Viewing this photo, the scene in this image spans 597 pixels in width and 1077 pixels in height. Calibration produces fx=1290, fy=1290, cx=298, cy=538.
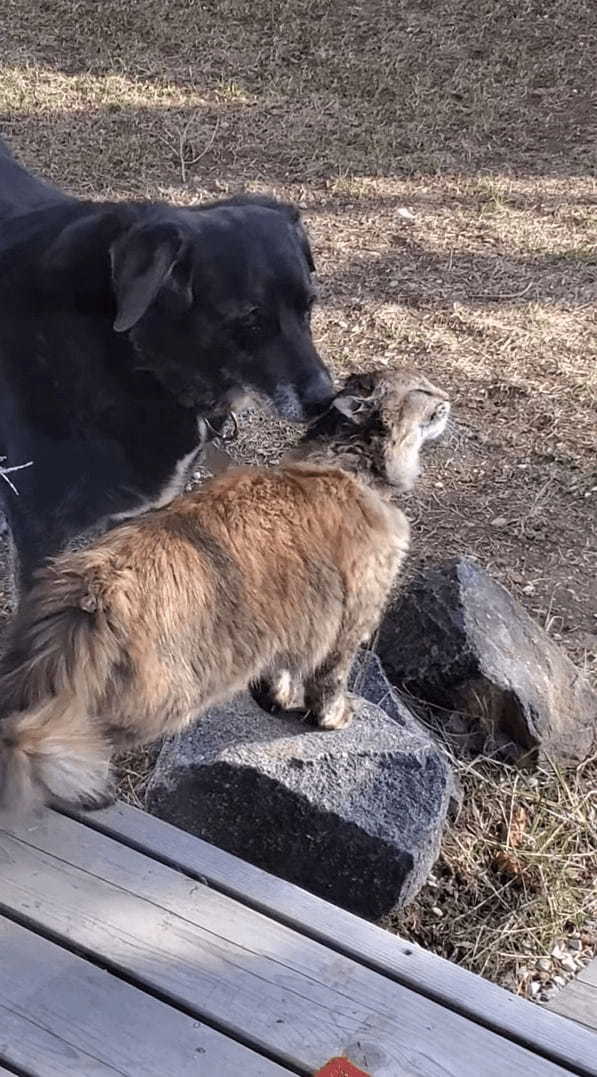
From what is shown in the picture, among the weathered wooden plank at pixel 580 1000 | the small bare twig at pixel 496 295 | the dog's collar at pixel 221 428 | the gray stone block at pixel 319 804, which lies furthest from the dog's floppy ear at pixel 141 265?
the small bare twig at pixel 496 295

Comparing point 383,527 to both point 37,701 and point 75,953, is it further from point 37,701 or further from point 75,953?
point 75,953

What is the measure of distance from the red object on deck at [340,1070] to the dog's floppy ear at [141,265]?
6.10 ft

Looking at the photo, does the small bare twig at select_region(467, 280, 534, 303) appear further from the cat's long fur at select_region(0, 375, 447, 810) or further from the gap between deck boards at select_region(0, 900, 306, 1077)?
the gap between deck boards at select_region(0, 900, 306, 1077)

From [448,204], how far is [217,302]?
422cm

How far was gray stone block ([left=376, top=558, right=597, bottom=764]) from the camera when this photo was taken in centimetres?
372

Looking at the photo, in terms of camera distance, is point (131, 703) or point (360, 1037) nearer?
point (360, 1037)

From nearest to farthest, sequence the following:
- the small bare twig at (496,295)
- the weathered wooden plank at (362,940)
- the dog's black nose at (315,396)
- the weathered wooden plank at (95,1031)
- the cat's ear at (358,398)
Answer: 1. the weathered wooden plank at (95,1031)
2. the weathered wooden plank at (362,940)
3. the cat's ear at (358,398)
4. the dog's black nose at (315,396)
5. the small bare twig at (496,295)

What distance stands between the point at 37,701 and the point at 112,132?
19.6 ft

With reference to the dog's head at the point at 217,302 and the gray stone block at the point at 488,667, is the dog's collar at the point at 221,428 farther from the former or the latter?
the gray stone block at the point at 488,667

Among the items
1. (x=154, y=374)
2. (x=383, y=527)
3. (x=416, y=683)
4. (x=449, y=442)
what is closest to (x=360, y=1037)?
(x=383, y=527)

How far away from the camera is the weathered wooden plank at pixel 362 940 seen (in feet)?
7.95

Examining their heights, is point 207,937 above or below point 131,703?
below

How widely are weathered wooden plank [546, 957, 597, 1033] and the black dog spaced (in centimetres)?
162

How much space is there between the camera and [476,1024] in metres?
2.42
